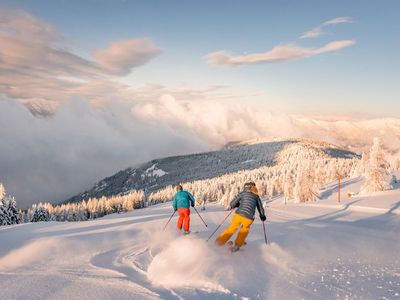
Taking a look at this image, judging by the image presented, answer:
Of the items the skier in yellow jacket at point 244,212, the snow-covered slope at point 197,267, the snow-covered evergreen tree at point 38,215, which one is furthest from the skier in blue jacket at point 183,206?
the snow-covered evergreen tree at point 38,215

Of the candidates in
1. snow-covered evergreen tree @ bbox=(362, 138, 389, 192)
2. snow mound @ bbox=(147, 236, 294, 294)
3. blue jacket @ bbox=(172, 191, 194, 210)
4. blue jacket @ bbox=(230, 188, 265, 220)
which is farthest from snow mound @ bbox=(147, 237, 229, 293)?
snow-covered evergreen tree @ bbox=(362, 138, 389, 192)

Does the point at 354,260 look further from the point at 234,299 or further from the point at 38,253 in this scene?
the point at 38,253

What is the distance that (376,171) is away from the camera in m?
40.1

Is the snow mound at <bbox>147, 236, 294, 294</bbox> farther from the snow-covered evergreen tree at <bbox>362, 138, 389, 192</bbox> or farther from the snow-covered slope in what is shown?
the snow-covered evergreen tree at <bbox>362, 138, 389, 192</bbox>

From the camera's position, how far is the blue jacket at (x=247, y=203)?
34.8ft

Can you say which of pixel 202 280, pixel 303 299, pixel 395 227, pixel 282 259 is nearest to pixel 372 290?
pixel 303 299

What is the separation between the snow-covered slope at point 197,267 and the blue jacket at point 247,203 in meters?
1.16

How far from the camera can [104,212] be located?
Result: 11369 cm

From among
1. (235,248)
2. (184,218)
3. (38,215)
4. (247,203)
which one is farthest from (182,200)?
(38,215)

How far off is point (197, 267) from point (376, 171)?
127ft

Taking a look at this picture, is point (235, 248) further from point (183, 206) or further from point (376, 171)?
point (376, 171)

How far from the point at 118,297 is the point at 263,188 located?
321 feet

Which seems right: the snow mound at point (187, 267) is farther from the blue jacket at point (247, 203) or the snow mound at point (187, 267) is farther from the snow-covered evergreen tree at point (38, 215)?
the snow-covered evergreen tree at point (38, 215)

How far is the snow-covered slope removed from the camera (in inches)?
269
